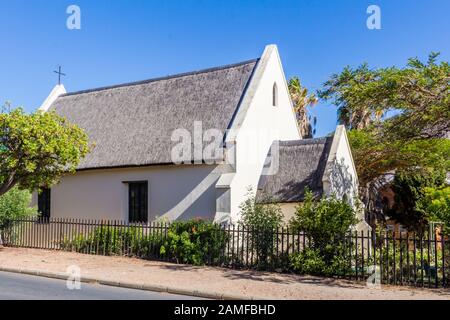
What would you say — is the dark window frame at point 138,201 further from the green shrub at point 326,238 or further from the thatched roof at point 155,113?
the green shrub at point 326,238

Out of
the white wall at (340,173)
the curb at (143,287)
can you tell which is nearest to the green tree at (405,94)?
the white wall at (340,173)

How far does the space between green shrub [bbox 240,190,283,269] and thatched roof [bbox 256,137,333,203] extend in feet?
6.99

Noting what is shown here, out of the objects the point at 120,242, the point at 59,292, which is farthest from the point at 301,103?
the point at 59,292

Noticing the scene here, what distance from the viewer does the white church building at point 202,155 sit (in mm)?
19234

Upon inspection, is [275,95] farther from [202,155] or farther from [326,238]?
[326,238]

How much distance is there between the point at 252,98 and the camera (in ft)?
66.8

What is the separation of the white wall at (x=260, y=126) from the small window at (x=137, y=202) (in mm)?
4489

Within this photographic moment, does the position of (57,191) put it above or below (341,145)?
below

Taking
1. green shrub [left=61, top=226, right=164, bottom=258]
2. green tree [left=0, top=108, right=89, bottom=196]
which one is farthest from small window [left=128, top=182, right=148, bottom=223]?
green tree [left=0, top=108, right=89, bottom=196]

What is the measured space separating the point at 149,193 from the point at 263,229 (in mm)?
7399

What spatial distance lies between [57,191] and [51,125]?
774 cm
